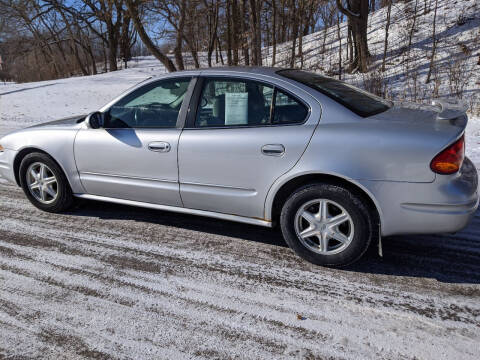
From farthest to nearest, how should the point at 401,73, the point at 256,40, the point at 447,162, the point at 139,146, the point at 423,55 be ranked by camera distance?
the point at 423,55 < the point at 401,73 < the point at 256,40 < the point at 139,146 < the point at 447,162

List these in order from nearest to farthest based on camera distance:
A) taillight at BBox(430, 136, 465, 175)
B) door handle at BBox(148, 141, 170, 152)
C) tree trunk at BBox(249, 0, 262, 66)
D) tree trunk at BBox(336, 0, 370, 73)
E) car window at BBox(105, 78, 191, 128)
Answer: taillight at BBox(430, 136, 465, 175), door handle at BBox(148, 141, 170, 152), car window at BBox(105, 78, 191, 128), tree trunk at BBox(249, 0, 262, 66), tree trunk at BBox(336, 0, 370, 73)

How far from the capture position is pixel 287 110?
3250mm

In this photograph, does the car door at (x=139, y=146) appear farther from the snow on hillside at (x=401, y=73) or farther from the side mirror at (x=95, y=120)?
the snow on hillside at (x=401, y=73)

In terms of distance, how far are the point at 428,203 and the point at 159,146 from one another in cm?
235

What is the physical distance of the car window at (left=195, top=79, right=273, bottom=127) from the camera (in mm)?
3355

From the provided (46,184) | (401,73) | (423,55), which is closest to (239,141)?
(46,184)

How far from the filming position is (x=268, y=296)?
2.86 meters

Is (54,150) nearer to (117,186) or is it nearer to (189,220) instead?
(117,186)

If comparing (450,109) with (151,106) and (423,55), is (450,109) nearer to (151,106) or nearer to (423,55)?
(151,106)

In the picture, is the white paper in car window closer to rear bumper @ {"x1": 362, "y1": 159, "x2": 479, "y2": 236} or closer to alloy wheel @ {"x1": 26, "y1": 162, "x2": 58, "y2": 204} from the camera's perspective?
rear bumper @ {"x1": 362, "y1": 159, "x2": 479, "y2": 236}

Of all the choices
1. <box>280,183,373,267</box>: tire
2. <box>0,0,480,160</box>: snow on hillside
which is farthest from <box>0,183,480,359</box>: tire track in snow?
<box>0,0,480,160</box>: snow on hillside

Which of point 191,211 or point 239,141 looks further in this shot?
point 191,211

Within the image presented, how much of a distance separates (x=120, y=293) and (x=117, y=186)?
138cm

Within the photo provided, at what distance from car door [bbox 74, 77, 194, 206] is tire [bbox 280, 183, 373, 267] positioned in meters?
1.18
